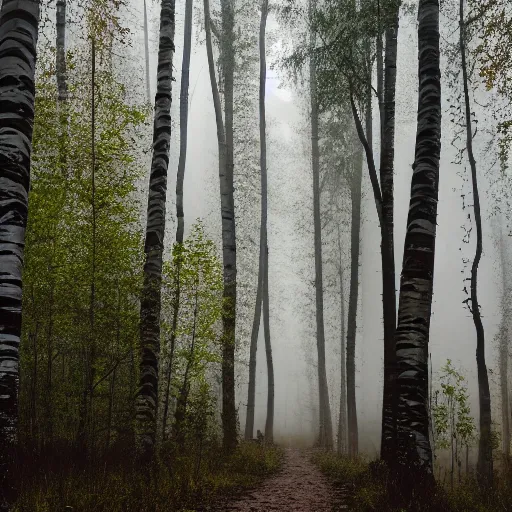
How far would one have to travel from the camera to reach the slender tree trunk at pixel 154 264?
816cm

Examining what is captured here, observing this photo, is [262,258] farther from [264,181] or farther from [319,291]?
[264,181]

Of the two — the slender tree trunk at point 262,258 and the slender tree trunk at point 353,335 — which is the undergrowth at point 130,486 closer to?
the slender tree trunk at point 353,335

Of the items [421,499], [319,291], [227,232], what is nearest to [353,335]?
[319,291]

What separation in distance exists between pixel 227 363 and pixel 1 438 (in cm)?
865

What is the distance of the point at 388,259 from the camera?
912 centimetres

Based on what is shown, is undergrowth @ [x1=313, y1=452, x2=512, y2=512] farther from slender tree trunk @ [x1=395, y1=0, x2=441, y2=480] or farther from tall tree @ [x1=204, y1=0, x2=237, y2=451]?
tall tree @ [x1=204, y1=0, x2=237, y2=451]

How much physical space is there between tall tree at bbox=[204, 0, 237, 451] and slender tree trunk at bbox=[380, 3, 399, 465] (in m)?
4.32

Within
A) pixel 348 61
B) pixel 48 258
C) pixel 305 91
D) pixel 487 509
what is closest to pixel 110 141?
pixel 48 258

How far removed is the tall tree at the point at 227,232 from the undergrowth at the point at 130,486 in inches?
90.5

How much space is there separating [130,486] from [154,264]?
12.5ft

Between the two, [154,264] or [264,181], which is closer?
[154,264]

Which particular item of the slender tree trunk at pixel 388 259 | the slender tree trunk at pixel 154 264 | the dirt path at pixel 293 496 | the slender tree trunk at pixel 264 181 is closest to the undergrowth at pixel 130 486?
the dirt path at pixel 293 496

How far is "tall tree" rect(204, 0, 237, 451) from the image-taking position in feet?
38.9

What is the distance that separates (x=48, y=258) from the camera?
7.89 m
